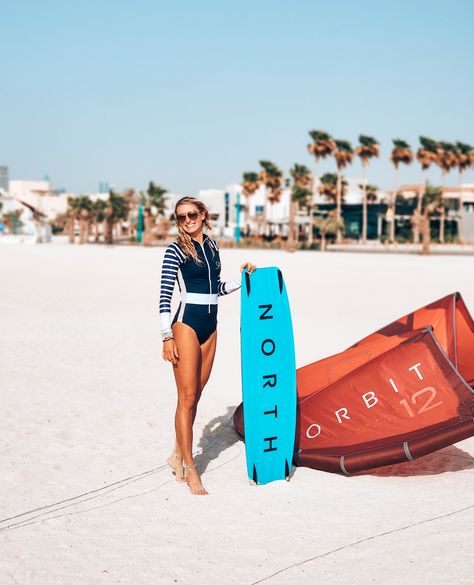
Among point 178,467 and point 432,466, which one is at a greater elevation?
point 178,467

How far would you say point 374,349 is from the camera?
21.4 ft

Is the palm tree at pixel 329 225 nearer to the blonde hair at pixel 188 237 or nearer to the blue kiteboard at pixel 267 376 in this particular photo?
the blue kiteboard at pixel 267 376

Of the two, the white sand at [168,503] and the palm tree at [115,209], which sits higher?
the palm tree at [115,209]

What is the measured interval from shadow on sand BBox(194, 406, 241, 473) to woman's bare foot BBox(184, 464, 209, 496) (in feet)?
1.72

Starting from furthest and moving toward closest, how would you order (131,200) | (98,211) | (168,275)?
(131,200)
(98,211)
(168,275)

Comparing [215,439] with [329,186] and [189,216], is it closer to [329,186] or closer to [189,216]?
[189,216]

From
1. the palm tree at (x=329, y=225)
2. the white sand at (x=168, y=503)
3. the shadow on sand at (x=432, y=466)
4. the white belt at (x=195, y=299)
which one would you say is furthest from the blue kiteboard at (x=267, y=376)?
A: the palm tree at (x=329, y=225)

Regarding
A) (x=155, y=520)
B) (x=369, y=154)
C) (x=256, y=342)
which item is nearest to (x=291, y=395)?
(x=256, y=342)

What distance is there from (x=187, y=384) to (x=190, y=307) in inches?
21.0

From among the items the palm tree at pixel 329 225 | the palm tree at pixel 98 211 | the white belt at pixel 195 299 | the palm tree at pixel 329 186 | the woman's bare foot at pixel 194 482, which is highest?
the palm tree at pixel 329 186

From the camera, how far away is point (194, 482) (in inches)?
202

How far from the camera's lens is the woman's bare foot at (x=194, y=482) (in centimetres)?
510

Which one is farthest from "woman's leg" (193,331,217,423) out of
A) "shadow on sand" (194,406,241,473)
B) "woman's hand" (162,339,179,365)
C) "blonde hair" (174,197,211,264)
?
"shadow on sand" (194,406,241,473)

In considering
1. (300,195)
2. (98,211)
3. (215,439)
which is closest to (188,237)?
(215,439)
